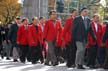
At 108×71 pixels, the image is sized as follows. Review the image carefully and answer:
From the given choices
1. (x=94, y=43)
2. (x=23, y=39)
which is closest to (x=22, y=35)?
(x=23, y=39)

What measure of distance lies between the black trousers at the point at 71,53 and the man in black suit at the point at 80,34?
42cm

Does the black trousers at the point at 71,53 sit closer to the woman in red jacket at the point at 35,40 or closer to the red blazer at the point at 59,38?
the red blazer at the point at 59,38

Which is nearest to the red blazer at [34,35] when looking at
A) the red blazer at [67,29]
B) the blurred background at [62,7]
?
the red blazer at [67,29]

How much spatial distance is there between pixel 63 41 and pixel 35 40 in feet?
6.84

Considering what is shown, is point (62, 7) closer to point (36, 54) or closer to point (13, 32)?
point (13, 32)

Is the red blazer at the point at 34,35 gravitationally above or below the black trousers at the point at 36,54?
above

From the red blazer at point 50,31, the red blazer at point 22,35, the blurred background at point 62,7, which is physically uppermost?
the red blazer at point 50,31

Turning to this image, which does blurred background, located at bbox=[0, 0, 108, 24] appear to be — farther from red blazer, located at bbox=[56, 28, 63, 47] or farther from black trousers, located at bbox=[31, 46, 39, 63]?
red blazer, located at bbox=[56, 28, 63, 47]

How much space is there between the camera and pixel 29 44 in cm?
1959

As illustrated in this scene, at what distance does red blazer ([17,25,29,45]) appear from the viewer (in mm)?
20219

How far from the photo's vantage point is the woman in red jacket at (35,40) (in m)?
19.3

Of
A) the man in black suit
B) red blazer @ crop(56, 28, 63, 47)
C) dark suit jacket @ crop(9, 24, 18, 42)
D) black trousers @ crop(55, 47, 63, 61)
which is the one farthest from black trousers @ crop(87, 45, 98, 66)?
dark suit jacket @ crop(9, 24, 18, 42)

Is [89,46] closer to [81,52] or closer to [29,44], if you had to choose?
[81,52]

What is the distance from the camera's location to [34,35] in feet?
63.6
